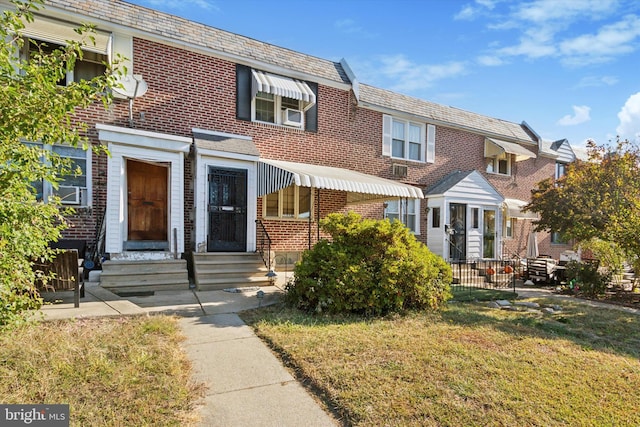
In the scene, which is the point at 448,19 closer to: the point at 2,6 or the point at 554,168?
the point at 2,6

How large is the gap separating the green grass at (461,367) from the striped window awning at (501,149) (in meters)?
11.5

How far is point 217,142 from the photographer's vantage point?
374 inches

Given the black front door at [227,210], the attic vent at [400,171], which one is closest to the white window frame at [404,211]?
the attic vent at [400,171]

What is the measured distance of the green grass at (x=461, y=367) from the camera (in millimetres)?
2990

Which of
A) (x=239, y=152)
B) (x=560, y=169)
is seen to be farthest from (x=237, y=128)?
(x=560, y=169)

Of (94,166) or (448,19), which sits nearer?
(94,166)

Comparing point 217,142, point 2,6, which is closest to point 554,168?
point 217,142

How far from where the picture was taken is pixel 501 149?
16125mm

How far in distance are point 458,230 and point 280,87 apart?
31.0 feet

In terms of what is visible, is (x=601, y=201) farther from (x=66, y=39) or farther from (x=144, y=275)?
(x=66, y=39)

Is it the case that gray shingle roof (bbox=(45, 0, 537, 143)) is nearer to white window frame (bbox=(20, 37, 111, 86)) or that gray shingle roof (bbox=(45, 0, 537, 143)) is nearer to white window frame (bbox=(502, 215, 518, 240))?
white window frame (bbox=(20, 37, 111, 86))

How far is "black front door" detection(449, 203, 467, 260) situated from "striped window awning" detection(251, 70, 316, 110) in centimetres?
764

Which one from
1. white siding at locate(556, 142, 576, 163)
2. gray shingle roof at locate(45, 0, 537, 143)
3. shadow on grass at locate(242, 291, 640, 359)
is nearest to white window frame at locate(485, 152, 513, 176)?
gray shingle roof at locate(45, 0, 537, 143)

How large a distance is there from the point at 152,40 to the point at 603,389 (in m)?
11.9
